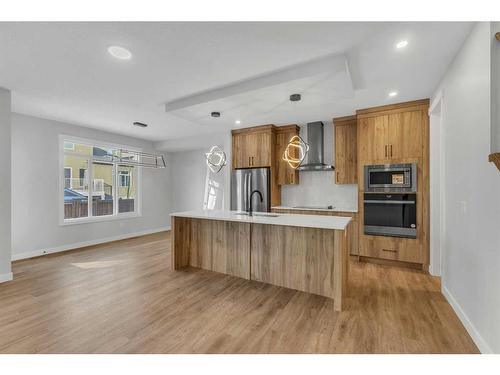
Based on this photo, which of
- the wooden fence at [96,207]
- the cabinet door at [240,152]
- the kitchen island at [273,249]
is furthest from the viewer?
the cabinet door at [240,152]

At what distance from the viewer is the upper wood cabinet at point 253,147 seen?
4770 millimetres

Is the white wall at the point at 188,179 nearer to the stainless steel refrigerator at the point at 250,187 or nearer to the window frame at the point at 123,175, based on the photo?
the window frame at the point at 123,175

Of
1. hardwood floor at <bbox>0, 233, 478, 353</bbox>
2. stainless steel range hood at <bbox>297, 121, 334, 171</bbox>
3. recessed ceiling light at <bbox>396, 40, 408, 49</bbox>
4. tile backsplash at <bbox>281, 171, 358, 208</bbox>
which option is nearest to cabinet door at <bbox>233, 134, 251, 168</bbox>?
tile backsplash at <bbox>281, 171, 358, 208</bbox>

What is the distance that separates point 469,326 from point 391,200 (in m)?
1.95

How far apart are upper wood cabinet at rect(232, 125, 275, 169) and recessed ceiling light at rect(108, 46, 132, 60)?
2937mm

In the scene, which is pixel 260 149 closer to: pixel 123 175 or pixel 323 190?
pixel 323 190

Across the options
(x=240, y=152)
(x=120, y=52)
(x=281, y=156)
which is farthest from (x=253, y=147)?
(x=120, y=52)

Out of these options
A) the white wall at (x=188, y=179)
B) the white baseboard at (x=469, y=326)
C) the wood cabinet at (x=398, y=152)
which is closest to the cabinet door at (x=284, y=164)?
the wood cabinet at (x=398, y=152)

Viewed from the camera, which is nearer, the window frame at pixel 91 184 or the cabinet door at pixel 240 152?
the window frame at pixel 91 184

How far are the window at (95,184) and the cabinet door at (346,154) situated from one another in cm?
478

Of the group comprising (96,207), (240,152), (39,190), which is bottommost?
(96,207)

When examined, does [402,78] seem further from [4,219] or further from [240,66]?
[4,219]

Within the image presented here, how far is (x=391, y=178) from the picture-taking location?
354 cm
